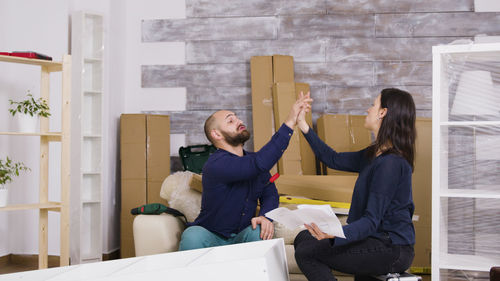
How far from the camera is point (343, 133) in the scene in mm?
3633

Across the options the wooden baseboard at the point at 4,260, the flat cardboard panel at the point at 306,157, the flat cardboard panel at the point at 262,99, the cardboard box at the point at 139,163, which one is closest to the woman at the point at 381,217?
the flat cardboard panel at the point at 306,157

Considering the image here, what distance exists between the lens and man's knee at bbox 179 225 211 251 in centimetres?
239

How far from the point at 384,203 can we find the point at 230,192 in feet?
2.87

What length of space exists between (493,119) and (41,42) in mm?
3083

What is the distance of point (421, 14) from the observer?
12.8 feet

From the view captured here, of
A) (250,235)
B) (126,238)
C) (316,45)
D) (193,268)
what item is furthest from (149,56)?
(193,268)

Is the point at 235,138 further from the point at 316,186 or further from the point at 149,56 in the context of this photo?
the point at 149,56

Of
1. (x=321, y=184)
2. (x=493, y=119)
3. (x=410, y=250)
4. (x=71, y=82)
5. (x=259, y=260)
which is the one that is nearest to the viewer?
(x=259, y=260)


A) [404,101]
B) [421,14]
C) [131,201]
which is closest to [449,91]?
[404,101]

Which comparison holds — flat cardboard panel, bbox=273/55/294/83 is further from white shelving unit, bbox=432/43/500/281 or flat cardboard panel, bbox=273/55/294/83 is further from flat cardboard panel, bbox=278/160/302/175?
white shelving unit, bbox=432/43/500/281

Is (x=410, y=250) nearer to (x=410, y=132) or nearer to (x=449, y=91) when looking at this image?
(x=410, y=132)

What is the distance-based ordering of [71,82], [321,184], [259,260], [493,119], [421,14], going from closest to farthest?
[259,260]
[493,119]
[321,184]
[71,82]
[421,14]

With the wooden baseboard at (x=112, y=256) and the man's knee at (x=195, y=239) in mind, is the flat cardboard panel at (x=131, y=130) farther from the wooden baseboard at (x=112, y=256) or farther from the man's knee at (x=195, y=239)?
the man's knee at (x=195, y=239)

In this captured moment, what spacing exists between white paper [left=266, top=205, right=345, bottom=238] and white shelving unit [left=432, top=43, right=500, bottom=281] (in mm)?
969
